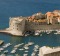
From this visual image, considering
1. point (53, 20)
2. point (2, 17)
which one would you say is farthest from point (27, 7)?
point (53, 20)

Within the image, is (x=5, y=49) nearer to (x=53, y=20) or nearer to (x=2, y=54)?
(x=2, y=54)

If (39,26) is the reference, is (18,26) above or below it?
above

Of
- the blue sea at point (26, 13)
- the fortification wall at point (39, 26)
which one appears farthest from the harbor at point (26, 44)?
the fortification wall at point (39, 26)

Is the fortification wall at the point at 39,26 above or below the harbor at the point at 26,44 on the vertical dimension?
above

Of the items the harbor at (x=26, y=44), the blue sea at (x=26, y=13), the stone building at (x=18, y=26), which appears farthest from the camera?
the stone building at (x=18, y=26)

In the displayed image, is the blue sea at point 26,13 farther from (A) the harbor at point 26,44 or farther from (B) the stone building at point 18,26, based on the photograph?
(B) the stone building at point 18,26

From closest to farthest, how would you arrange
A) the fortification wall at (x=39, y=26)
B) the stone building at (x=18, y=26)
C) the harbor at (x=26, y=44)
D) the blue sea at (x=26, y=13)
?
1. the harbor at (x=26, y=44)
2. the blue sea at (x=26, y=13)
3. the stone building at (x=18, y=26)
4. the fortification wall at (x=39, y=26)

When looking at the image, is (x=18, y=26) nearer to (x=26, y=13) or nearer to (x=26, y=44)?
(x=26, y=44)

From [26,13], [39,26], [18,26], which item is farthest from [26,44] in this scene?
[26,13]
